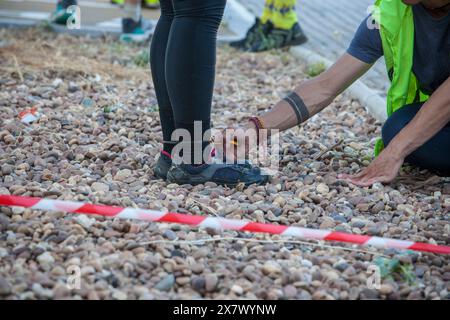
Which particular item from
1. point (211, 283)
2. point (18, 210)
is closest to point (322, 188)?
point (211, 283)

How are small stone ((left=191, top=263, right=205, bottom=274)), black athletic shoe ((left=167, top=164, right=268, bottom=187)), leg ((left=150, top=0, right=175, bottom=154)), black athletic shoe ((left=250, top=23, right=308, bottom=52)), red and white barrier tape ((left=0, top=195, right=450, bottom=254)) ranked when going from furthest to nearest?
black athletic shoe ((left=250, top=23, right=308, bottom=52)), black athletic shoe ((left=167, top=164, right=268, bottom=187)), leg ((left=150, top=0, right=175, bottom=154)), red and white barrier tape ((left=0, top=195, right=450, bottom=254)), small stone ((left=191, top=263, right=205, bottom=274))

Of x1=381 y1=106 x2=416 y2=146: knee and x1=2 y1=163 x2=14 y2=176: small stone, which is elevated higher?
x1=381 y1=106 x2=416 y2=146: knee

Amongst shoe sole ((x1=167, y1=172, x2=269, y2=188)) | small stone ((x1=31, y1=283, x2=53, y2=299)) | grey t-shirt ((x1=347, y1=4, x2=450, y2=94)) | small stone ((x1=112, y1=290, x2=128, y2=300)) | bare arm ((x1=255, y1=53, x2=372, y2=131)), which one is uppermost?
grey t-shirt ((x1=347, y1=4, x2=450, y2=94))

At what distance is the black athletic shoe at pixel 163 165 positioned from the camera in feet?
10.3

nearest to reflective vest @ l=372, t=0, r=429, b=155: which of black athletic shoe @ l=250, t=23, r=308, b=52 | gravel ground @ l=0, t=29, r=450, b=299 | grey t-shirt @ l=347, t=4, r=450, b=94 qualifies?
grey t-shirt @ l=347, t=4, r=450, b=94

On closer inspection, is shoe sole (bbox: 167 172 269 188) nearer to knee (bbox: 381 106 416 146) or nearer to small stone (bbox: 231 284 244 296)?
knee (bbox: 381 106 416 146)

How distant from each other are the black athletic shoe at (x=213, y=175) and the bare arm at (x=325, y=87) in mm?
300

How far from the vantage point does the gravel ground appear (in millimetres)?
2301

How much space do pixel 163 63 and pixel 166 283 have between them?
1.07 metres

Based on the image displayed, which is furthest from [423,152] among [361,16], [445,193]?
[361,16]

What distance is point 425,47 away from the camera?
3.19m

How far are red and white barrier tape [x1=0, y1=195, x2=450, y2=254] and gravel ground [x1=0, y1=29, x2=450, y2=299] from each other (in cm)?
4

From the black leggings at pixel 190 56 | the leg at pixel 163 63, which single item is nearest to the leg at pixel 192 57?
the black leggings at pixel 190 56

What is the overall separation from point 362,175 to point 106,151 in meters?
1.20
